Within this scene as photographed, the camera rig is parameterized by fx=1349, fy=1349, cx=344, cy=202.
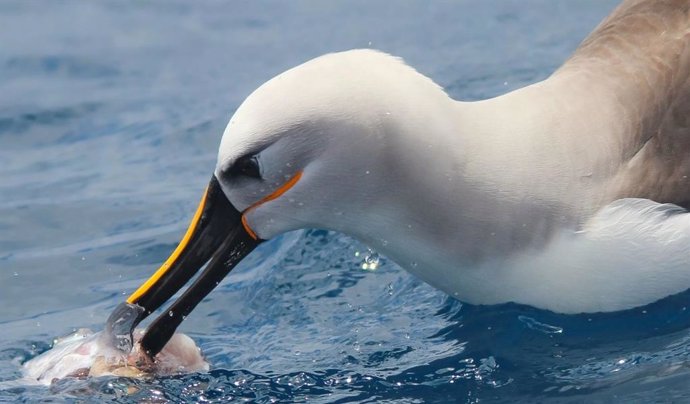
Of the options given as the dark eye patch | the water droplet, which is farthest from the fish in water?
the water droplet

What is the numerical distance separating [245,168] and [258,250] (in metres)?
2.84

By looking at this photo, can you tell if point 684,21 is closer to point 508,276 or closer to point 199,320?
point 508,276

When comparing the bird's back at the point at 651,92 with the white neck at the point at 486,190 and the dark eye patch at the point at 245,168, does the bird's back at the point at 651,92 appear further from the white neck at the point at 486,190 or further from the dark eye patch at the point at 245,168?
the dark eye patch at the point at 245,168

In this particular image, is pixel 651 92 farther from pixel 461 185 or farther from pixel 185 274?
pixel 185 274

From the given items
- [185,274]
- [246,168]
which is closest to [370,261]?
[185,274]

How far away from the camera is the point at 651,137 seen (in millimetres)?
6516

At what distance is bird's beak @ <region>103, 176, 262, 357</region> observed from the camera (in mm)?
6426

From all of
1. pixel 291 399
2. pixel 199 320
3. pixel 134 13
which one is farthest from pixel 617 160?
pixel 134 13

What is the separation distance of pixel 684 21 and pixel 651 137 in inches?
32.8

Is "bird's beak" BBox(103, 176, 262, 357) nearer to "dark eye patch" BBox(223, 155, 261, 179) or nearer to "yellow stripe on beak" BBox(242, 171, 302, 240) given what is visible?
"yellow stripe on beak" BBox(242, 171, 302, 240)

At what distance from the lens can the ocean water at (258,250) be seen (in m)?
6.60

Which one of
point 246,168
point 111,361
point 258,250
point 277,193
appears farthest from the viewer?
point 258,250

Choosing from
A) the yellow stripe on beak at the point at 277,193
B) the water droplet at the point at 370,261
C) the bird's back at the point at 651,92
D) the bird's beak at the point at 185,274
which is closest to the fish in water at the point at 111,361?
the bird's beak at the point at 185,274

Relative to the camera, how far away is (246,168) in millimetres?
6145
